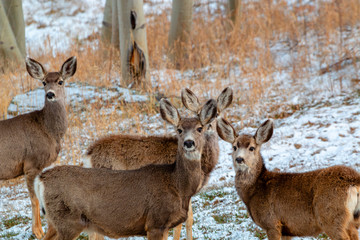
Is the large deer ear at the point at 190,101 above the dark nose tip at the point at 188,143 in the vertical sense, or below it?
above

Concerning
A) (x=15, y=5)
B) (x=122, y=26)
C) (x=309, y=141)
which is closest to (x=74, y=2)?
(x=15, y=5)

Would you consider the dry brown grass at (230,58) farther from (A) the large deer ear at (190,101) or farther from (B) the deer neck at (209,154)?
(B) the deer neck at (209,154)

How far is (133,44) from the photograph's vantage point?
12.4 m

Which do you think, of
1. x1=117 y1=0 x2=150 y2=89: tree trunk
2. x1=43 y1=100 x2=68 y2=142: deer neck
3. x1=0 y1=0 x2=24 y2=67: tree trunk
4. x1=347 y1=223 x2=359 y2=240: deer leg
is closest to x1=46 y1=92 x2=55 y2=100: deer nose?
x1=43 y1=100 x2=68 y2=142: deer neck

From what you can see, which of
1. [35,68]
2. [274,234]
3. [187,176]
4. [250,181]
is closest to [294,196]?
[274,234]

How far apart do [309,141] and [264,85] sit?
11.1 feet

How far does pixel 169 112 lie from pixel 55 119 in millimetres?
2919

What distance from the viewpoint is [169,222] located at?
5.44 meters

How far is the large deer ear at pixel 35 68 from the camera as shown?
820 cm

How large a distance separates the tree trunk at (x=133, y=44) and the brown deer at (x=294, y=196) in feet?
21.1

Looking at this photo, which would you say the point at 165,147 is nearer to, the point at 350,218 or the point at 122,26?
the point at 350,218

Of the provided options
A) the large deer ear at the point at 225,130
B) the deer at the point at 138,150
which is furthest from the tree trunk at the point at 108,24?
the large deer ear at the point at 225,130

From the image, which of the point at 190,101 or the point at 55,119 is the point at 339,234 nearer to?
the point at 190,101

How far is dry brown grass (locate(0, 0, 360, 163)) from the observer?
11.8 m
